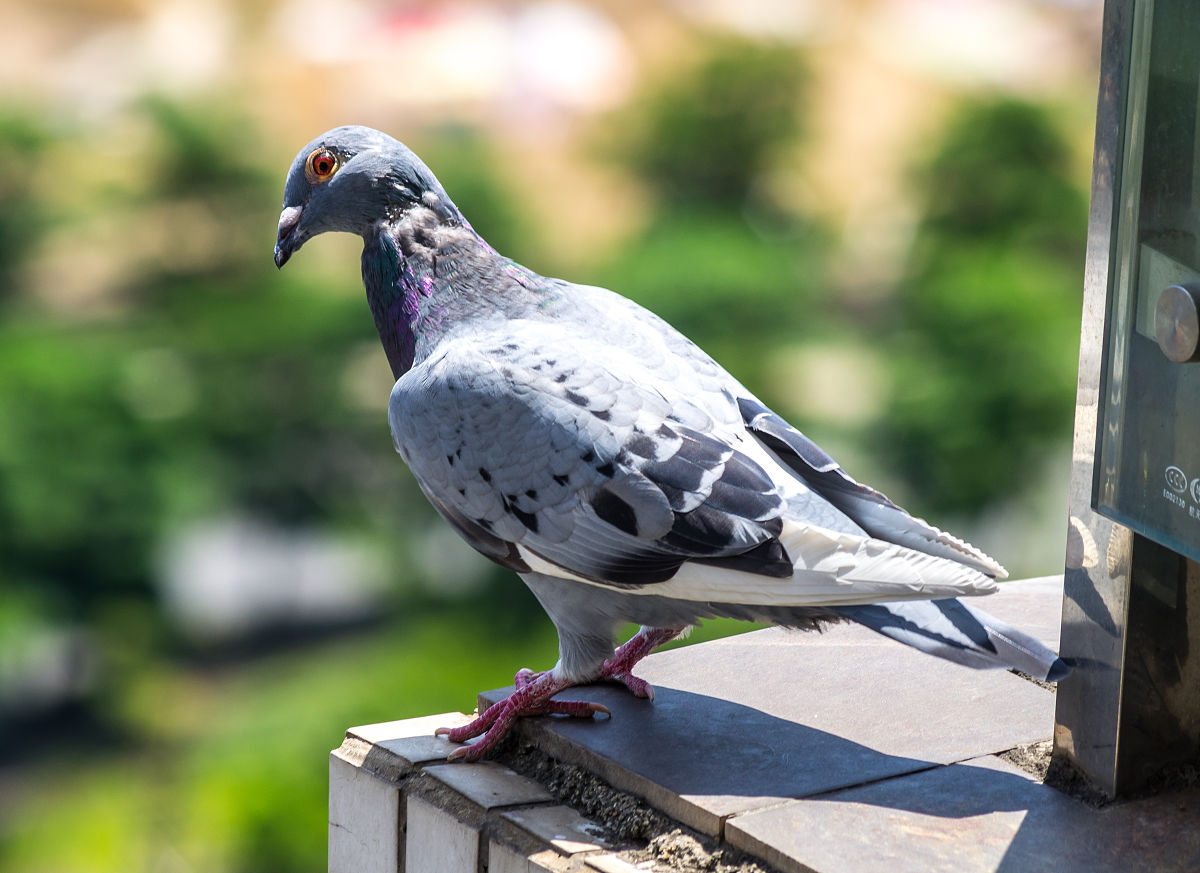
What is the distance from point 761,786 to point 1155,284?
146 cm

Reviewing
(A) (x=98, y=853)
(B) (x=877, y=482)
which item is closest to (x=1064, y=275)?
(B) (x=877, y=482)

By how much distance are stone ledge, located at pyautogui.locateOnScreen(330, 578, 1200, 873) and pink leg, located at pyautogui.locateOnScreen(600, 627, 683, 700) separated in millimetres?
38

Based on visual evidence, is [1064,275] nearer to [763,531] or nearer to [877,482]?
[877,482]

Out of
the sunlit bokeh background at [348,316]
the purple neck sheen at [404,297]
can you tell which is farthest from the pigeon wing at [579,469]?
the sunlit bokeh background at [348,316]

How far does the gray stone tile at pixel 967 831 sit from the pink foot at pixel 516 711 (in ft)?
2.33

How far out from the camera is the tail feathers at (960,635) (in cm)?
327

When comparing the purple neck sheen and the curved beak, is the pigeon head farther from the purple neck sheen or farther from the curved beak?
the purple neck sheen

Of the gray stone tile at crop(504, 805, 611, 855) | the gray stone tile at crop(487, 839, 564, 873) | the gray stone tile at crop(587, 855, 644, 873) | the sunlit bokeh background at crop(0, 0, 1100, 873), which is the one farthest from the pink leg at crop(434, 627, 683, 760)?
the sunlit bokeh background at crop(0, 0, 1100, 873)

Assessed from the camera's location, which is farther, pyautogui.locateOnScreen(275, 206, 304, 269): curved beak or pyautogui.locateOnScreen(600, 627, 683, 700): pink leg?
pyautogui.locateOnScreen(275, 206, 304, 269): curved beak

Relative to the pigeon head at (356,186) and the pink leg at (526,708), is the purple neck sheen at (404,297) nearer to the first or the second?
the pigeon head at (356,186)

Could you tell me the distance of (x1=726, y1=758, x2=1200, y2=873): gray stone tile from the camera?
3.04 metres

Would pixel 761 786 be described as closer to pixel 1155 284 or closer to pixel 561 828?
pixel 561 828

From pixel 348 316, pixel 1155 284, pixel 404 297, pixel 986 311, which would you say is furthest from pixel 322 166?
pixel 986 311

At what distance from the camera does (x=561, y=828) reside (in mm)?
3357
